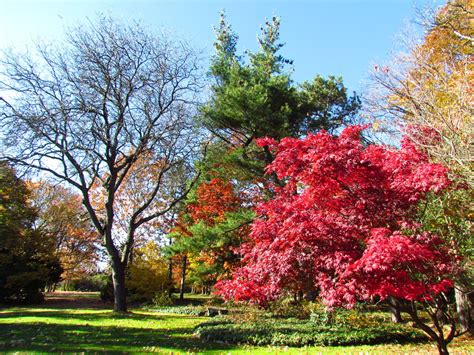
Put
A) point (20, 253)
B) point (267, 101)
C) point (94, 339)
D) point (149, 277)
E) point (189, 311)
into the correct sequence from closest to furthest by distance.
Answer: point (94, 339), point (267, 101), point (189, 311), point (20, 253), point (149, 277)

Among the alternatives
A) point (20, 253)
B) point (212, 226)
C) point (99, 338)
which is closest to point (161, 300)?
point (212, 226)

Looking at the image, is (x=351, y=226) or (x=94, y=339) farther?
(x=94, y=339)

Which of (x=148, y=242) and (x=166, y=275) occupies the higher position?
(x=148, y=242)

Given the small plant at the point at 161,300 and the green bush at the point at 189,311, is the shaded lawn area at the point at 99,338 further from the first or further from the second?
the small plant at the point at 161,300

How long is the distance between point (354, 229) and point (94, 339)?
6128mm

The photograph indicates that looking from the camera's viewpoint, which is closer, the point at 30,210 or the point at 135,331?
the point at 135,331

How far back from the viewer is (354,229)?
17.9 ft

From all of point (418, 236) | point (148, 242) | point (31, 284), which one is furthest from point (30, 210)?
point (418, 236)

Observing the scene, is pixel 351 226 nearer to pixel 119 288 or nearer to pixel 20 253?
pixel 119 288

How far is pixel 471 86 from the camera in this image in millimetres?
7156

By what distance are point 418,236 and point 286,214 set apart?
2.14m

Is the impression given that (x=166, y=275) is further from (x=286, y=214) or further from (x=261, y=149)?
(x=286, y=214)

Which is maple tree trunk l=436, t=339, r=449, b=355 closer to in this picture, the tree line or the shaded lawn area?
the tree line

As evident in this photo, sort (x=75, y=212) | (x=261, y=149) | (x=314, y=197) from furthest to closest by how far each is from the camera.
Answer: (x=75, y=212)
(x=261, y=149)
(x=314, y=197)
